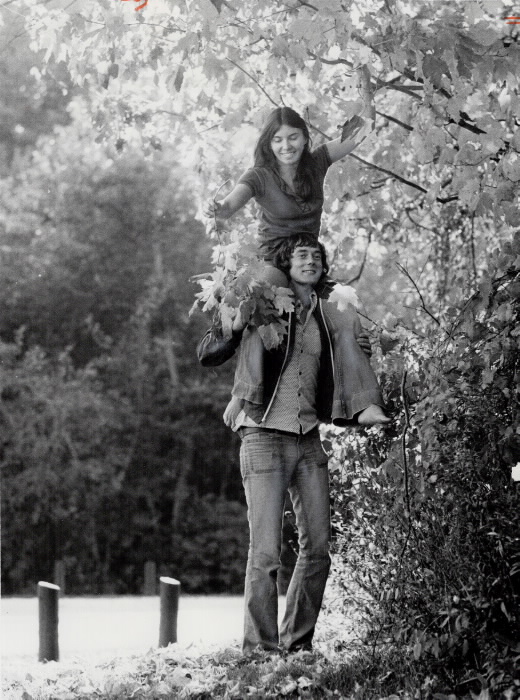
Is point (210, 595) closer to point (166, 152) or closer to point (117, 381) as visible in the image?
point (117, 381)

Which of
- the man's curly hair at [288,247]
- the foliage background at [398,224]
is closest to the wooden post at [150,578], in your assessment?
the foliage background at [398,224]

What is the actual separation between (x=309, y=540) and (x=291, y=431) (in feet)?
1.94

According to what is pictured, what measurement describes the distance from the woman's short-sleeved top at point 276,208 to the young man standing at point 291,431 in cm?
9

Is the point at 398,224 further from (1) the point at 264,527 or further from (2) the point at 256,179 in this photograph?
(1) the point at 264,527

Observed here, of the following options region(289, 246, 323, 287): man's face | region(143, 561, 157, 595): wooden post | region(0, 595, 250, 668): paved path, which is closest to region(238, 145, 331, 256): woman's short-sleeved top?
region(289, 246, 323, 287): man's face

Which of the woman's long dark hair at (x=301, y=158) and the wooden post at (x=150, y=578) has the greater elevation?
the woman's long dark hair at (x=301, y=158)

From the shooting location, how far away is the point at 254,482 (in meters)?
5.83

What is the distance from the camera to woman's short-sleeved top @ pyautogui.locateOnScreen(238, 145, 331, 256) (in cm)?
604

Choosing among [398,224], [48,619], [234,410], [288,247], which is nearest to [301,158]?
[288,247]

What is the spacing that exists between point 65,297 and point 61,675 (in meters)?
14.3

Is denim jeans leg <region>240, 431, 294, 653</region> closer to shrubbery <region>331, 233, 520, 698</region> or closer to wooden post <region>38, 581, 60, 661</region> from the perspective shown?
shrubbery <region>331, 233, 520, 698</region>

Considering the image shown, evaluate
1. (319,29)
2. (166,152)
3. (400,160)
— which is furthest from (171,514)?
(319,29)

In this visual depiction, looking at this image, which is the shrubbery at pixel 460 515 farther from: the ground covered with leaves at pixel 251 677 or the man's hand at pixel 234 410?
the man's hand at pixel 234 410

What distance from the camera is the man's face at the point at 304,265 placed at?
19.6 feet
